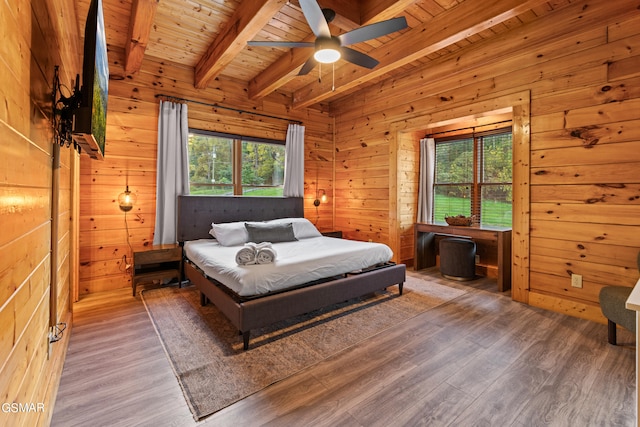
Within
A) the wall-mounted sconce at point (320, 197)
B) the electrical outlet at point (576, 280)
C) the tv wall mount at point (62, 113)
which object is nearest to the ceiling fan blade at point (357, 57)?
the tv wall mount at point (62, 113)

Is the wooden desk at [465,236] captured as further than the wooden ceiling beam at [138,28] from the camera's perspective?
Yes

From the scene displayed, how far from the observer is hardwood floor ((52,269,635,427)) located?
64.3 inches

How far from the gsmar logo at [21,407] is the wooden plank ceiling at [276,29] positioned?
→ 2.83 meters

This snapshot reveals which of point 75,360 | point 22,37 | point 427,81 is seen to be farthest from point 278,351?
point 427,81

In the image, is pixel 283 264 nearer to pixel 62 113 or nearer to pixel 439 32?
pixel 62 113

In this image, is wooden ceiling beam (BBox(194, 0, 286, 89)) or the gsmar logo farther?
wooden ceiling beam (BBox(194, 0, 286, 89))

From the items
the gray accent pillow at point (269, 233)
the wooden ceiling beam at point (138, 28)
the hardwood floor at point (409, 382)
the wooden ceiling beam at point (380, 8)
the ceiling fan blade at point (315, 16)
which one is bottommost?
the hardwood floor at point (409, 382)

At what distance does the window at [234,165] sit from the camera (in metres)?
4.49

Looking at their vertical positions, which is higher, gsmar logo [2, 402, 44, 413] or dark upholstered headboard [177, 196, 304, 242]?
dark upholstered headboard [177, 196, 304, 242]

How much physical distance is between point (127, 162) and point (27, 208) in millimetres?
3147

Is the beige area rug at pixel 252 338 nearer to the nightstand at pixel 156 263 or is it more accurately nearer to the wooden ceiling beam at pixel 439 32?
the nightstand at pixel 156 263

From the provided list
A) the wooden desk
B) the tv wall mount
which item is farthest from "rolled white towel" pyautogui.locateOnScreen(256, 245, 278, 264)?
the wooden desk

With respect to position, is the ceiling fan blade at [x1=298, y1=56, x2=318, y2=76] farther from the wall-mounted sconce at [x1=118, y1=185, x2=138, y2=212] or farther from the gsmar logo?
the gsmar logo

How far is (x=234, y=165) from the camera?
15.7ft
